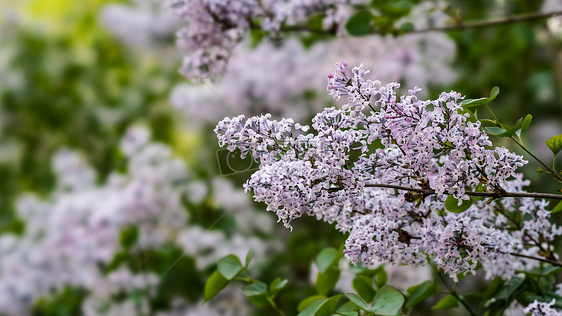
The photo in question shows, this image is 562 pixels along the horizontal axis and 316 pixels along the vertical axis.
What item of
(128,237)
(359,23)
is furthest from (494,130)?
(128,237)

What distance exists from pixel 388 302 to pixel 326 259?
11 cm

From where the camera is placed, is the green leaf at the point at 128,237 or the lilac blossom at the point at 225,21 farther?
the green leaf at the point at 128,237

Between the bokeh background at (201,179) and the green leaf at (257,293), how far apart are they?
30 cm

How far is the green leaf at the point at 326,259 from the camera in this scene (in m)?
0.43

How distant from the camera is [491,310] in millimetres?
391

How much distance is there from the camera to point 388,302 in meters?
0.33

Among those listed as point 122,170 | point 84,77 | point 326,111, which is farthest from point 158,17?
point 326,111

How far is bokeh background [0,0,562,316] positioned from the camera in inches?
37.0

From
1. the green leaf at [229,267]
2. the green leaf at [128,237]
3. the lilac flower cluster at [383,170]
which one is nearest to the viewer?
the lilac flower cluster at [383,170]

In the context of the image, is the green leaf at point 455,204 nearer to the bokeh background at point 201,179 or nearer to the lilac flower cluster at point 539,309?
the lilac flower cluster at point 539,309

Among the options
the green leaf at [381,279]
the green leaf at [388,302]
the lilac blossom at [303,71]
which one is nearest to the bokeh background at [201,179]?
the lilac blossom at [303,71]

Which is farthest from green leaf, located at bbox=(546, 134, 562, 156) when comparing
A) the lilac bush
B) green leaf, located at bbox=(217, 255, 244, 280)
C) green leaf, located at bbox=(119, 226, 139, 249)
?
green leaf, located at bbox=(119, 226, 139, 249)

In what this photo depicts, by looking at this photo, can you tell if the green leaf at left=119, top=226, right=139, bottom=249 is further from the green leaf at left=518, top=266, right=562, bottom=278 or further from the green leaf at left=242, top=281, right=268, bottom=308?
the green leaf at left=518, top=266, right=562, bottom=278

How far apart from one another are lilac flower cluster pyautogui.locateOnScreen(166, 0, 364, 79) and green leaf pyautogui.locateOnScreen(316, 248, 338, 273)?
30 cm
